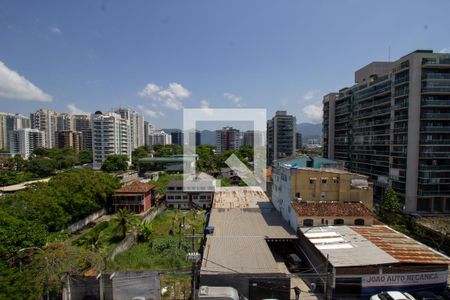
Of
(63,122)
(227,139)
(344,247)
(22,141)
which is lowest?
(344,247)

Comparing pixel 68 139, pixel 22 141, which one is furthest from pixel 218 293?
pixel 68 139

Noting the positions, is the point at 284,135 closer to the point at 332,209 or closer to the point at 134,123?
the point at 134,123

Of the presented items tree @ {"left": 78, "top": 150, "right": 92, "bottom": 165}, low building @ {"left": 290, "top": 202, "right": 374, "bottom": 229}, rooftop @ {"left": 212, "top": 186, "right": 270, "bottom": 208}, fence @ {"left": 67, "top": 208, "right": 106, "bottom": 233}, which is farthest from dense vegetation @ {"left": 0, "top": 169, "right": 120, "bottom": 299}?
tree @ {"left": 78, "top": 150, "right": 92, "bottom": 165}

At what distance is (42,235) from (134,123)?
254 feet

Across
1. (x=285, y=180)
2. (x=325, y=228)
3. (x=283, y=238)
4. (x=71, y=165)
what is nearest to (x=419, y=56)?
(x=285, y=180)

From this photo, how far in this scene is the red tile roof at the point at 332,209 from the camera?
697 inches

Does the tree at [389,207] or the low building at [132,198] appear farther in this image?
the low building at [132,198]

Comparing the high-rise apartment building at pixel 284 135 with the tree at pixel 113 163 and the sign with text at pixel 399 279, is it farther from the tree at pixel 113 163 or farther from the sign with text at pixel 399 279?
the sign with text at pixel 399 279

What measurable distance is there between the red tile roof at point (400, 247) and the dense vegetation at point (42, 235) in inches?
569

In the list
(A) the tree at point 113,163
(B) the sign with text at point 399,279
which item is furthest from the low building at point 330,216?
(A) the tree at point 113,163

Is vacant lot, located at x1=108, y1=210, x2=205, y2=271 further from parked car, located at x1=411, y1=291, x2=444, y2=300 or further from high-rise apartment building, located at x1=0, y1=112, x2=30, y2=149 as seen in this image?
high-rise apartment building, located at x1=0, y1=112, x2=30, y2=149

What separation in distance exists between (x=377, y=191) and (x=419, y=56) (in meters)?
14.5

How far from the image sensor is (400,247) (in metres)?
14.2

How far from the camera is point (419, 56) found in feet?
82.0
